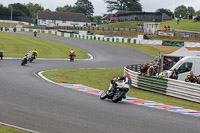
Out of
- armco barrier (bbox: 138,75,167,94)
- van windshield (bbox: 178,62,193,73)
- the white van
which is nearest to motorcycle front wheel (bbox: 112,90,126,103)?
armco barrier (bbox: 138,75,167,94)

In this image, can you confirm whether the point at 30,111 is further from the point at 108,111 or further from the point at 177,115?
the point at 177,115

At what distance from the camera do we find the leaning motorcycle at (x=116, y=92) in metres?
14.8

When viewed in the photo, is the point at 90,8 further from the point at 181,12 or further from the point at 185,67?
the point at 185,67

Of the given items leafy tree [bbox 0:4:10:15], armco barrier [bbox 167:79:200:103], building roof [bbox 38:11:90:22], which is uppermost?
leafy tree [bbox 0:4:10:15]

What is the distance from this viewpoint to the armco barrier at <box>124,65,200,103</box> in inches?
703

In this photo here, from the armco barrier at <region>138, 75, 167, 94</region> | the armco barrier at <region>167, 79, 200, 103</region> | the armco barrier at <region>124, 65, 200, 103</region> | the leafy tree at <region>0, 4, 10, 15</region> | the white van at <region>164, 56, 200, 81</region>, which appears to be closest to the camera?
the armco barrier at <region>167, 79, 200, 103</region>

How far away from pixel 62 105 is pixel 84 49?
40.8 meters

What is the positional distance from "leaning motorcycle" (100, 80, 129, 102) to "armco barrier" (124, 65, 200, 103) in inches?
189

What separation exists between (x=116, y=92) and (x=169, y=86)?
524 cm

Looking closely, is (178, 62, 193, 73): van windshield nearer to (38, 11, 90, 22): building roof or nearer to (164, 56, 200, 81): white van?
(164, 56, 200, 81): white van

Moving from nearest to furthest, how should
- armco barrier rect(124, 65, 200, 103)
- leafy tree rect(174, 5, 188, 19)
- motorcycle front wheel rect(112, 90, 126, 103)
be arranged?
motorcycle front wheel rect(112, 90, 126, 103) → armco barrier rect(124, 65, 200, 103) → leafy tree rect(174, 5, 188, 19)

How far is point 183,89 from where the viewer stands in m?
18.4

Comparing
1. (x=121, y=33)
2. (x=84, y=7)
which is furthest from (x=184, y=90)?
(x=84, y=7)

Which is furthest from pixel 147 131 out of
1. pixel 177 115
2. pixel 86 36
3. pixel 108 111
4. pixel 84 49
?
pixel 86 36
